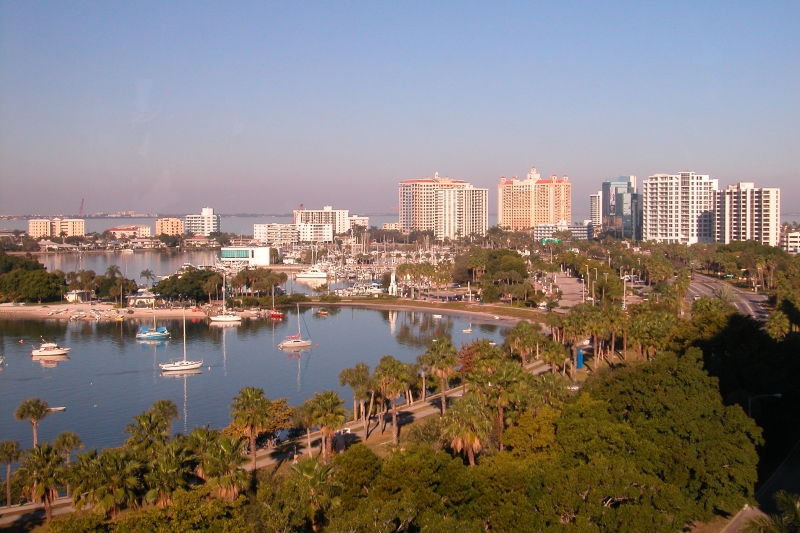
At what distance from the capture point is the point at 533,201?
3996 inches

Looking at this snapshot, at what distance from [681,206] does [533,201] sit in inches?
1369

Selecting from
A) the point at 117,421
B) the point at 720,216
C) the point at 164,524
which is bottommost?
the point at 117,421

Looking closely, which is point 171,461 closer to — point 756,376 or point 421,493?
point 421,493

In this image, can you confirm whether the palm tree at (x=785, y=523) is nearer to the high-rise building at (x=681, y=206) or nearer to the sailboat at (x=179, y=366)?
the sailboat at (x=179, y=366)

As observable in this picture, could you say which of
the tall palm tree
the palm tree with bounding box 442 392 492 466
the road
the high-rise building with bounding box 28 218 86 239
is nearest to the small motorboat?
the tall palm tree

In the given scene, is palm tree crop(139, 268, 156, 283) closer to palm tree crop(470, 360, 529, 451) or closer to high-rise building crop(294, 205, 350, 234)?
palm tree crop(470, 360, 529, 451)

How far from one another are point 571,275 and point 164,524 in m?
47.1

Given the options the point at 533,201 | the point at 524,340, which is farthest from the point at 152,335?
the point at 533,201

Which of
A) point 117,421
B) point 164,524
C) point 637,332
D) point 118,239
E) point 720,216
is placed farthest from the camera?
point 118,239

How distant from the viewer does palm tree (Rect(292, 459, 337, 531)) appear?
8773 mm

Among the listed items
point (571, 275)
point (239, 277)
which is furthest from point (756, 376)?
point (571, 275)

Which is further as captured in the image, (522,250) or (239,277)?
(522,250)

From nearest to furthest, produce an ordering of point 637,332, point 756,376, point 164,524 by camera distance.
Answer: point 164,524 < point 756,376 < point 637,332

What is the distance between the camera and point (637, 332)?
64.7 feet
